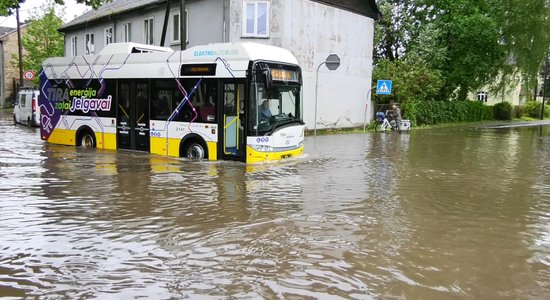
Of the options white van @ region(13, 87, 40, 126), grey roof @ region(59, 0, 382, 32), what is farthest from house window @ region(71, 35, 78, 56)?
white van @ region(13, 87, 40, 126)

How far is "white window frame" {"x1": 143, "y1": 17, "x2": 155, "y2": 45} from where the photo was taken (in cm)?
2863

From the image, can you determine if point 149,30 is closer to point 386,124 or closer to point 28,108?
point 28,108

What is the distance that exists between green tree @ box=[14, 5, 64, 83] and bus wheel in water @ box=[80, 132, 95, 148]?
35944 millimetres

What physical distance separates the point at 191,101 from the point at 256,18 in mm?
11055

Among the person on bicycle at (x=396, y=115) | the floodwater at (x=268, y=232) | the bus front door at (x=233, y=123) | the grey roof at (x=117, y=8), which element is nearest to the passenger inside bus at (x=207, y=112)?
the bus front door at (x=233, y=123)

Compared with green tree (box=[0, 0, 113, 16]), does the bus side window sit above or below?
below

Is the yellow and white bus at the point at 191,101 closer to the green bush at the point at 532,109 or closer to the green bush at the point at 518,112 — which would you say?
the green bush at the point at 518,112

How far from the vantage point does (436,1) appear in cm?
4050

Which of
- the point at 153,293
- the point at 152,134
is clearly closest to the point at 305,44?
the point at 152,134

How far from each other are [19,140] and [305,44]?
1366 centimetres

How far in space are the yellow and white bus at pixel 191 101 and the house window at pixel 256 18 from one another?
26.7ft

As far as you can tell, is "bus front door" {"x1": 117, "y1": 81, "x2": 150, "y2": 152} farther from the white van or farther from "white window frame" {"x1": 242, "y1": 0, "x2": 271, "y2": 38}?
the white van

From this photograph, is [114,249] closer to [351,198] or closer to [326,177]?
[351,198]

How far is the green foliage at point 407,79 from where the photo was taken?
1283 inches
